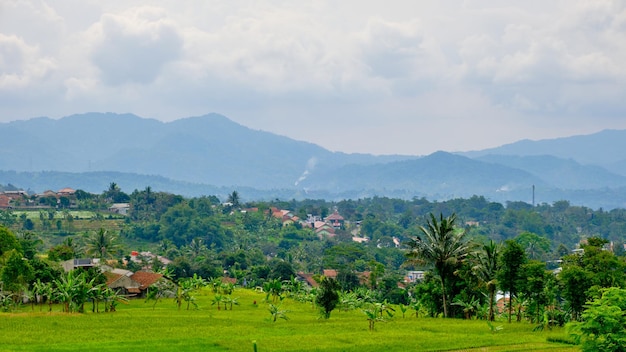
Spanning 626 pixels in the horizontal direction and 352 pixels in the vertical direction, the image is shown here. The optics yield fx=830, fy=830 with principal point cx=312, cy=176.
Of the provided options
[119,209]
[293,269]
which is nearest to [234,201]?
[119,209]

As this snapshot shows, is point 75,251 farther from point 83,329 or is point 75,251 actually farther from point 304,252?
point 304,252

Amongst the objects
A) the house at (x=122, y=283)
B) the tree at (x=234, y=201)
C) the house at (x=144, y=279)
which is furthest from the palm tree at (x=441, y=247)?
the tree at (x=234, y=201)

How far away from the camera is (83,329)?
4100 cm

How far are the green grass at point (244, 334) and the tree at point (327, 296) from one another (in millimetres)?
790

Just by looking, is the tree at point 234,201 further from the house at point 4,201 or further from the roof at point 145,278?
the roof at point 145,278

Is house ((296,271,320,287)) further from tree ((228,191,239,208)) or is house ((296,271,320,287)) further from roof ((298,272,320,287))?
tree ((228,191,239,208))

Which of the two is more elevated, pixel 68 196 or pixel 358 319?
pixel 68 196

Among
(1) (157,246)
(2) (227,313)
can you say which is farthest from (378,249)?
(2) (227,313)

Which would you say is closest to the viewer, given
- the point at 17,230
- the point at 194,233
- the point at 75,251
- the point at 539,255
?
the point at 75,251

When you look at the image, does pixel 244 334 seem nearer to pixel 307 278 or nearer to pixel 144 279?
pixel 144 279

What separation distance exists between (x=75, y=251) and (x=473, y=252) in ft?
153

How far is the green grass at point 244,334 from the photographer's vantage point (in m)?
36.3

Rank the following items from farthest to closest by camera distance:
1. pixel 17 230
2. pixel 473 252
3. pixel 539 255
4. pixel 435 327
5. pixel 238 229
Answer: pixel 238 229, pixel 539 255, pixel 17 230, pixel 473 252, pixel 435 327

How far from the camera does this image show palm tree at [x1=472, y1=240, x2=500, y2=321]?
49.2 m
